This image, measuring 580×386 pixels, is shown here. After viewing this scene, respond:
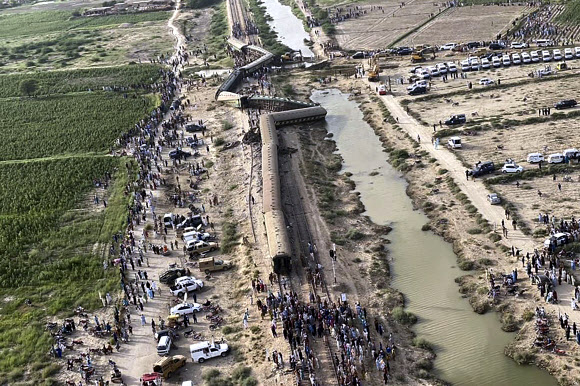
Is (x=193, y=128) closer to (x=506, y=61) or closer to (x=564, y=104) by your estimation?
(x=564, y=104)

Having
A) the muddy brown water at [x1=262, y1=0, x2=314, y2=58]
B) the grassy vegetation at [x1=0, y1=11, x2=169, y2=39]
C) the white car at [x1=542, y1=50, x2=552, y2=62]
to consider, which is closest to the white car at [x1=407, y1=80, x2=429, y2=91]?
the white car at [x1=542, y1=50, x2=552, y2=62]

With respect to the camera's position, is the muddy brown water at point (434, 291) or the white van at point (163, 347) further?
the white van at point (163, 347)

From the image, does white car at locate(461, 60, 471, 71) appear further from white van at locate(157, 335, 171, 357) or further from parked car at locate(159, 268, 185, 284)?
white van at locate(157, 335, 171, 357)

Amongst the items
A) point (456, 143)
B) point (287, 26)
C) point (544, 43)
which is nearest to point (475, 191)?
point (456, 143)

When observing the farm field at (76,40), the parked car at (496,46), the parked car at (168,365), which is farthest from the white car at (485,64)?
the parked car at (168,365)

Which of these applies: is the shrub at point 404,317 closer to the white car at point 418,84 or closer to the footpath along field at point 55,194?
the footpath along field at point 55,194

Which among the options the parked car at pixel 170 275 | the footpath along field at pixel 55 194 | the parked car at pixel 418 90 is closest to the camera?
the footpath along field at pixel 55 194
